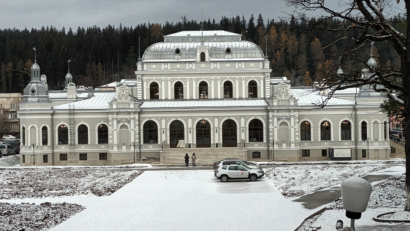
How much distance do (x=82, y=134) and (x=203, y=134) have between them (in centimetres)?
1378

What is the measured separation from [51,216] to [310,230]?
39.0ft

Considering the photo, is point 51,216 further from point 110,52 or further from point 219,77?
point 110,52

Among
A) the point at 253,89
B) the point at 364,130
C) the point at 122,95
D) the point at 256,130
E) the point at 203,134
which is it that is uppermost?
the point at 253,89

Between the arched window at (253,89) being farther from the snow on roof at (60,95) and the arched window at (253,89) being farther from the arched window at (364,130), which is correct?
the snow on roof at (60,95)

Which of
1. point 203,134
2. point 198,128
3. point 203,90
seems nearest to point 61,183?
point 198,128

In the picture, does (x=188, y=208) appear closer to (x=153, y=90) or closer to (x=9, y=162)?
(x=153, y=90)

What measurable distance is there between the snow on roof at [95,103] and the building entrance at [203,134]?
10779 mm

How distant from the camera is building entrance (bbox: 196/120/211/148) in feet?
180

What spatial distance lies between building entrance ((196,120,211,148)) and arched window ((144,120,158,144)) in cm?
477

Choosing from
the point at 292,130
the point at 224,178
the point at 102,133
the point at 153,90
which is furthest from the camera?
the point at 153,90

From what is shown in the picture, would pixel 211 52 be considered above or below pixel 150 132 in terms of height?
above

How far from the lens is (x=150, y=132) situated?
2164 inches

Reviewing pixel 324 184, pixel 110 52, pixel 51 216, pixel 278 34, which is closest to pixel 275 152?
pixel 324 184

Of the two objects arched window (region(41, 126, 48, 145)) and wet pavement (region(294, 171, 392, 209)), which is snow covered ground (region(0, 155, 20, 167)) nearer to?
arched window (region(41, 126, 48, 145))
